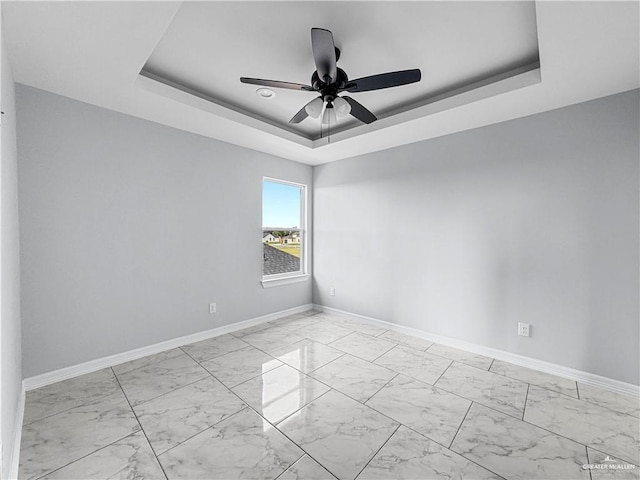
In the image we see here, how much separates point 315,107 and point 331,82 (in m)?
0.27

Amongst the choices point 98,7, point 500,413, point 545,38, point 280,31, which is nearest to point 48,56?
point 98,7

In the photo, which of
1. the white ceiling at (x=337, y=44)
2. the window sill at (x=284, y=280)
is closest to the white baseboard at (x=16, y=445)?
the white ceiling at (x=337, y=44)

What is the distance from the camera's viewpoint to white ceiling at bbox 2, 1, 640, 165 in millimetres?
1586

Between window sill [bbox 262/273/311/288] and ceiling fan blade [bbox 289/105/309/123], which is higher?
ceiling fan blade [bbox 289/105/309/123]

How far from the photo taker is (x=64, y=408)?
2016 mm

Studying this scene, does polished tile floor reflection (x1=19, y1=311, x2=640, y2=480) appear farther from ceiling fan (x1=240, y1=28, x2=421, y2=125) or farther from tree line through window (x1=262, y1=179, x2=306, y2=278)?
ceiling fan (x1=240, y1=28, x2=421, y2=125)

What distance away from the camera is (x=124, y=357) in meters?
2.73

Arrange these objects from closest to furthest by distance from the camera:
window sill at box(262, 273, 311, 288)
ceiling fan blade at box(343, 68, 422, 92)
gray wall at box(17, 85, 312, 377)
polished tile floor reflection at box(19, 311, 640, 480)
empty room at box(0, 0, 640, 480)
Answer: polished tile floor reflection at box(19, 311, 640, 480), empty room at box(0, 0, 640, 480), ceiling fan blade at box(343, 68, 422, 92), gray wall at box(17, 85, 312, 377), window sill at box(262, 273, 311, 288)

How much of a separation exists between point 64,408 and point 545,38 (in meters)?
4.02

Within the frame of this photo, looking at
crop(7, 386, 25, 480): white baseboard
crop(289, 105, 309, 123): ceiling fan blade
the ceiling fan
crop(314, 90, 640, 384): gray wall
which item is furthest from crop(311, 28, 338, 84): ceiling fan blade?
crop(7, 386, 25, 480): white baseboard

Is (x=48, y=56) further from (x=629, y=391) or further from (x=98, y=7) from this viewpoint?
(x=629, y=391)

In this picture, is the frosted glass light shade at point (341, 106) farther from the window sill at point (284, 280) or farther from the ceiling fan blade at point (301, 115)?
the window sill at point (284, 280)

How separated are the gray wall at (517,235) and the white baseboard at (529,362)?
53mm

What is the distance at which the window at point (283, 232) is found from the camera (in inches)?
164
